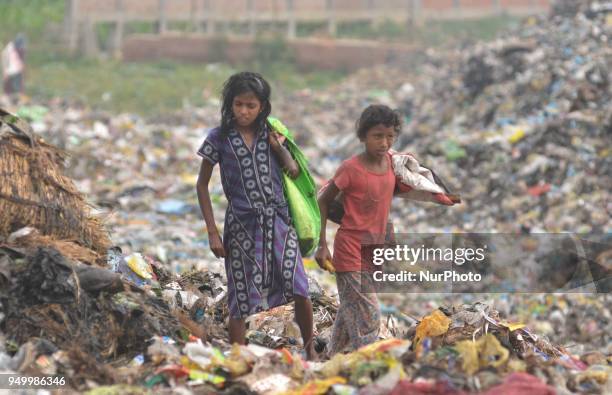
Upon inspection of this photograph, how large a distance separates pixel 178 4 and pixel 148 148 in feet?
44.7

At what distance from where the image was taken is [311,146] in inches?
600

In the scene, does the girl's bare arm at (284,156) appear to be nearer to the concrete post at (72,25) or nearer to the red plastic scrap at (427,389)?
the red plastic scrap at (427,389)

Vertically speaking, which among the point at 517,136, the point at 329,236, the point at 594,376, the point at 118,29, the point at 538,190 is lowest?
the point at 329,236

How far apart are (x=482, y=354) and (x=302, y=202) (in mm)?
1065

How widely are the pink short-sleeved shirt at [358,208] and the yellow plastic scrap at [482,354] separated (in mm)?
745

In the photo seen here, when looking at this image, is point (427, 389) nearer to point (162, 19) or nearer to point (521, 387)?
point (521, 387)

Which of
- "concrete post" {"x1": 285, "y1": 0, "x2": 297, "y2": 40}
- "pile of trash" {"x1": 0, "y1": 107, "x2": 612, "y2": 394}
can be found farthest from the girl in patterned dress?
"concrete post" {"x1": 285, "y1": 0, "x2": 297, "y2": 40}

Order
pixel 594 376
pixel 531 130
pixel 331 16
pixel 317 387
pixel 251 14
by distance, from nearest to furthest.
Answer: pixel 317 387 → pixel 594 376 → pixel 531 130 → pixel 331 16 → pixel 251 14

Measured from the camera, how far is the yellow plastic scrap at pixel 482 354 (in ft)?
12.4

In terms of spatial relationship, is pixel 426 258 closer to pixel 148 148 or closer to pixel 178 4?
pixel 148 148

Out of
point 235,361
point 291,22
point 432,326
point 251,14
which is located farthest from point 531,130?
point 251,14

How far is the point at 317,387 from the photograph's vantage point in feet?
12.3

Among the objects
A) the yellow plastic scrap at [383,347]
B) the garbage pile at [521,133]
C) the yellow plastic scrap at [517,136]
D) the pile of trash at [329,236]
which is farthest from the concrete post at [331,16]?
the yellow plastic scrap at [383,347]

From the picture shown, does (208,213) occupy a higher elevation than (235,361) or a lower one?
higher
